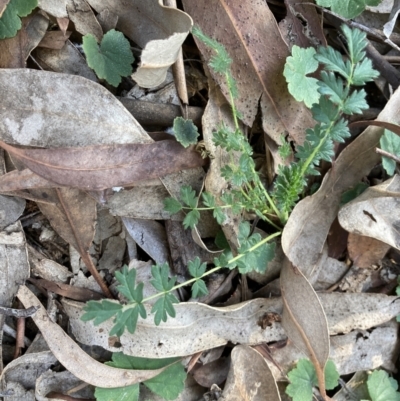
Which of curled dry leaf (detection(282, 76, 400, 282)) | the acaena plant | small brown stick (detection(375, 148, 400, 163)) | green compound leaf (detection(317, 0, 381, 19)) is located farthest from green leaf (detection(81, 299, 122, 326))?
green compound leaf (detection(317, 0, 381, 19))

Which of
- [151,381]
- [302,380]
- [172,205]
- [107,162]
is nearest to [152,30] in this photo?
[107,162]

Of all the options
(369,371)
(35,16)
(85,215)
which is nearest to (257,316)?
(369,371)

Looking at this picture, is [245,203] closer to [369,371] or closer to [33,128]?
[33,128]

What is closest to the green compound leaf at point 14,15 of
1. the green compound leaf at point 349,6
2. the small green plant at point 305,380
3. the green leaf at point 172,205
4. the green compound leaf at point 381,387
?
the green leaf at point 172,205

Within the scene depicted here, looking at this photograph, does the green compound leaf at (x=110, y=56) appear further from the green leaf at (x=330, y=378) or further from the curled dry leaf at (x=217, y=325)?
the green leaf at (x=330, y=378)

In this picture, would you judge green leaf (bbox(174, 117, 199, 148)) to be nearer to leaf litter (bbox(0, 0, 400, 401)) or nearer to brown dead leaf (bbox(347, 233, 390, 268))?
leaf litter (bbox(0, 0, 400, 401))

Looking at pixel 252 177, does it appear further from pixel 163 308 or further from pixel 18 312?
pixel 18 312
